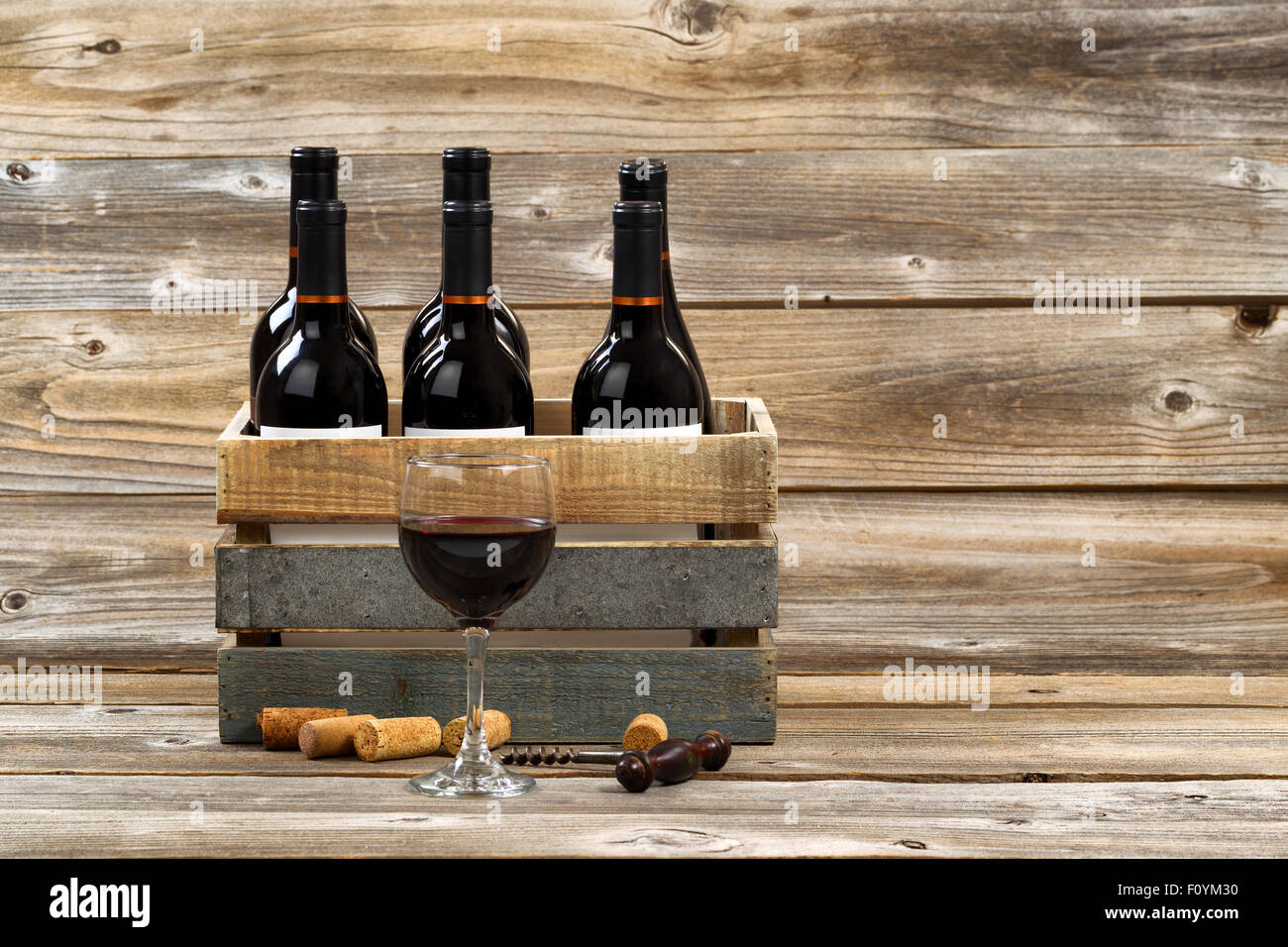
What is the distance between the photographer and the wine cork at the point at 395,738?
973mm

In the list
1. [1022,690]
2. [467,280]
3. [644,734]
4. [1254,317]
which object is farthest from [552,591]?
[1254,317]

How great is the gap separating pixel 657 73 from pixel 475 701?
714 mm

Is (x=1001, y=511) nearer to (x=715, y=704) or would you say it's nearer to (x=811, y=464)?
(x=811, y=464)

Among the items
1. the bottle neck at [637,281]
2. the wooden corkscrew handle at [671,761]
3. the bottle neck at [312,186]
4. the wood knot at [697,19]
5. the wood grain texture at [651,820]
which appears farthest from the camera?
the wood knot at [697,19]

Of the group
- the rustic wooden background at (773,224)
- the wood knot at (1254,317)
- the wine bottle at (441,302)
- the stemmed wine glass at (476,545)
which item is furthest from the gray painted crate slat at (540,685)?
the wood knot at (1254,317)

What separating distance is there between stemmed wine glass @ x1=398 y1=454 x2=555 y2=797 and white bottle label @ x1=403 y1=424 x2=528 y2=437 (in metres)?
0.10

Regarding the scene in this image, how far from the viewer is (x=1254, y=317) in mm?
1405

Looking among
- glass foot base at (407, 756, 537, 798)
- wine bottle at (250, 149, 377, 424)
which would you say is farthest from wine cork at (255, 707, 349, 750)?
wine bottle at (250, 149, 377, 424)

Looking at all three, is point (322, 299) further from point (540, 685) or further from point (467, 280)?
point (540, 685)

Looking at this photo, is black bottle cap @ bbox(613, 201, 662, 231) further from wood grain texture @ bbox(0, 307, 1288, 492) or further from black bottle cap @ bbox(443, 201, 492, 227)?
wood grain texture @ bbox(0, 307, 1288, 492)

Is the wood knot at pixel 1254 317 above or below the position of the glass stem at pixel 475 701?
above

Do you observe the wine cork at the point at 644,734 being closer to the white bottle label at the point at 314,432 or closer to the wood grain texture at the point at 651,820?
the wood grain texture at the point at 651,820

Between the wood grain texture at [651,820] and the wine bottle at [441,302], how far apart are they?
364mm
